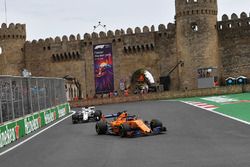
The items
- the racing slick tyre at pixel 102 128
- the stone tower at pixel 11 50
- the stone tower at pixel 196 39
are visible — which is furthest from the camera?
the stone tower at pixel 11 50

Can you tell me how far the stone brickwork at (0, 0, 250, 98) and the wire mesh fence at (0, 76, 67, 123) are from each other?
73.5 ft

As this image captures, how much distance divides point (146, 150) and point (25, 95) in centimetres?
1015

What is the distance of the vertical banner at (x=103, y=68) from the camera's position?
56.2 m

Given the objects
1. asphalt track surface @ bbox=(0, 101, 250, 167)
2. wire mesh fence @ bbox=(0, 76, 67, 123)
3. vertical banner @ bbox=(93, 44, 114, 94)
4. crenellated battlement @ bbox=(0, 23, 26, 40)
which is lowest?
asphalt track surface @ bbox=(0, 101, 250, 167)

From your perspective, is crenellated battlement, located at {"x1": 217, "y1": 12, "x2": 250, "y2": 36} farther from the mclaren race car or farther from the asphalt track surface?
the asphalt track surface

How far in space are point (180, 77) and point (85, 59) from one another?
11.9m

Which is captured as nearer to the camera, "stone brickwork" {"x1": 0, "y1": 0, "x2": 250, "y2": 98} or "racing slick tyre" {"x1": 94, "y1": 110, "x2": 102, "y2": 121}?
"racing slick tyre" {"x1": 94, "y1": 110, "x2": 102, "y2": 121}

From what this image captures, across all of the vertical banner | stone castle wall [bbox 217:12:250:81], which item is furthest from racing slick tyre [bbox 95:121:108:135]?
the vertical banner

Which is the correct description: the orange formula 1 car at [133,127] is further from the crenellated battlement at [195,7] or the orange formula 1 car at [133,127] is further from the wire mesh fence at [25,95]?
the crenellated battlement at [195,7]

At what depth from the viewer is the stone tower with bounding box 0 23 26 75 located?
6047 cm

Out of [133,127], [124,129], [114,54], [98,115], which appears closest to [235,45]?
[114,54]

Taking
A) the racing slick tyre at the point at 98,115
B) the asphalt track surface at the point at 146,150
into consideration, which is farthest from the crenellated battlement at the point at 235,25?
the asphalt track surface at the point at 146,150

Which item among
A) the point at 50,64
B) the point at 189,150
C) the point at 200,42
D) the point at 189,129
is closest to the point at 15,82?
the point at 189,129

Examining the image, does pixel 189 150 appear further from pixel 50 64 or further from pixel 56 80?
pixel 50 64
